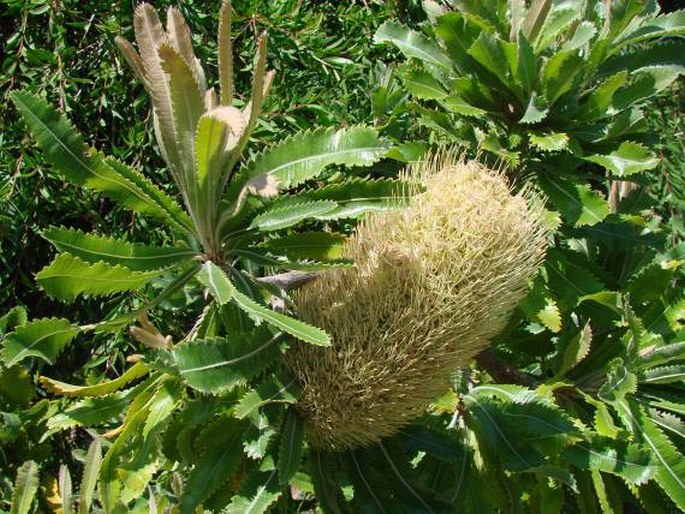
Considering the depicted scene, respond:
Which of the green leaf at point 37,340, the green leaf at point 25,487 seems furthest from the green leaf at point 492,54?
the green leaf at point 25,487

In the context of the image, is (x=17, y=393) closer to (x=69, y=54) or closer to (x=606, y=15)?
(x=69, y=54)

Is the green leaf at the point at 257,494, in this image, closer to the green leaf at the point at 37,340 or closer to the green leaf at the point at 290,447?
the green leaf at the point at 290,447

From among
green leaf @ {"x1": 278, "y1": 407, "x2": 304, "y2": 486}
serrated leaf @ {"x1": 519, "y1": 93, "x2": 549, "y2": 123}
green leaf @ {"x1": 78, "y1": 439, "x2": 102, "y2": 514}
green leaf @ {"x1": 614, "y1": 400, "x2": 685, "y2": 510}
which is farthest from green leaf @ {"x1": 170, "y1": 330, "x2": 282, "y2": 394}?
green leaf @ {"x1": 614, "y1": 400, "x2": 685, "y2": 510}

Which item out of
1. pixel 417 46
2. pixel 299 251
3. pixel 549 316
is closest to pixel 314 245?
pixel 299 251

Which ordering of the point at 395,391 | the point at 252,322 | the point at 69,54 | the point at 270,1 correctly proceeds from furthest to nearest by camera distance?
1. the point at 270,1
2. the point at 69,54
3. the point at 252,322
4. the point at 395,391

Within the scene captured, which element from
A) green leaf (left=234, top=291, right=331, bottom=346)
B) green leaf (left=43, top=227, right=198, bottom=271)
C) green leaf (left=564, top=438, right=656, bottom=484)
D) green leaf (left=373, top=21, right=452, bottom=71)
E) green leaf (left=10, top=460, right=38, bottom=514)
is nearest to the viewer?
green leaf (left=234, top=291, right=331, bottom=346)

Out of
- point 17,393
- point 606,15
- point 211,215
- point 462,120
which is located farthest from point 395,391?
point 17,393

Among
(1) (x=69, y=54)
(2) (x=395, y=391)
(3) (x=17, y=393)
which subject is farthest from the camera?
(1) (x=69, y=54)

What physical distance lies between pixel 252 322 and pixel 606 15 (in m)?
0.98

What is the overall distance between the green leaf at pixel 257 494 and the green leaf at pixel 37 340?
339mm

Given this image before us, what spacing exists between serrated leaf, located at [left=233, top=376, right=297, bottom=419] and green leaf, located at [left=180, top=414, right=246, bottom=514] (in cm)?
11

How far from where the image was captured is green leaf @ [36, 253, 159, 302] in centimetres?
101

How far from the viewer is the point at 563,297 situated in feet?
5.17

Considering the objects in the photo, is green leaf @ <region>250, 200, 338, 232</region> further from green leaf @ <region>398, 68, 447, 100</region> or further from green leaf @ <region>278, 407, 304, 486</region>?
green leaf @ <region>398, 68, 447, 100</region>
